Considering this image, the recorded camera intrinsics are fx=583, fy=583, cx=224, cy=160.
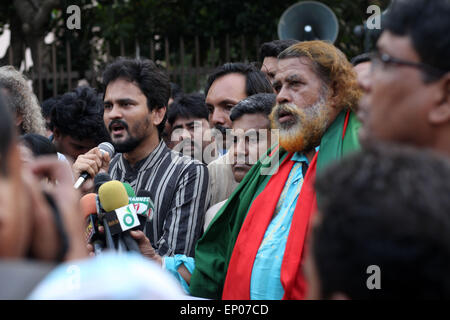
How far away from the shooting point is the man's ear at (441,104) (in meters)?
1.80

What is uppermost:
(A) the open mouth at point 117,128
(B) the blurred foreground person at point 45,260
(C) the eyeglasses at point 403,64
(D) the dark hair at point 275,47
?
(D) the dark hair at point 275,47

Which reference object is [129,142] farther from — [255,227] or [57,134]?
[255,227]

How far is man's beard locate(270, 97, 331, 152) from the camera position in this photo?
307 cm

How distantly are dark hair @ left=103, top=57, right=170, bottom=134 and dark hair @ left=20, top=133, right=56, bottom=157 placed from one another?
1.20 meters

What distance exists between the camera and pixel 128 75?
4.07 metres

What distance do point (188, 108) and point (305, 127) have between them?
112 inches

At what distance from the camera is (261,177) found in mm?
3170

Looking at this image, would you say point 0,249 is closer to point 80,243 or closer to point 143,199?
point 80,243

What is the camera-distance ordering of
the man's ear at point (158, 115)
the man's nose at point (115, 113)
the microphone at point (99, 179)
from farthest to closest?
the man's ear at point (158, 115) → the man's nose at point (115, 113) → the microphone at point (99, 179)

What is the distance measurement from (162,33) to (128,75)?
7.33 m

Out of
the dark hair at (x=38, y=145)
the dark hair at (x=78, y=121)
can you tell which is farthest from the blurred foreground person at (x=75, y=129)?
the dark hair at (x=38, y=145)

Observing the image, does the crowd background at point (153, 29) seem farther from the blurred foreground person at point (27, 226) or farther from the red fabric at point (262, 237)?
the blurred foreground person at point (27, 226)

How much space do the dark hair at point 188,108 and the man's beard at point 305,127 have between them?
8.62 feet
